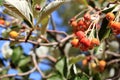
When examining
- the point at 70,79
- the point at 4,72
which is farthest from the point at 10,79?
the point at 70,79

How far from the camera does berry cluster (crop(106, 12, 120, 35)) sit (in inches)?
59.5

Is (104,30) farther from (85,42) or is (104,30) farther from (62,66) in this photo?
(62,66)

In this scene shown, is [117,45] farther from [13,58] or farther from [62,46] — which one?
[13,58]

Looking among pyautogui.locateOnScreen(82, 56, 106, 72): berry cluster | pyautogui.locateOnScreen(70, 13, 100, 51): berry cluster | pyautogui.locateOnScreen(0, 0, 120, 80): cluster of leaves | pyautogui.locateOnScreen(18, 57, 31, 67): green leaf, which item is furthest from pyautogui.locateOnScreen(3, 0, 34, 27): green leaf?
pyautogui.locateOnScreen(18, 57, 31, 67): green leaf

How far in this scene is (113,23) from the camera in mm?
1525

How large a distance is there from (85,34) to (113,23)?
0.45 ft

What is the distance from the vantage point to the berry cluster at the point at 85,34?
1562mm

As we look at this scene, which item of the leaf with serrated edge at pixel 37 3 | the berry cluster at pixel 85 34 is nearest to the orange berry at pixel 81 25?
the berry cluster at pixel 85 34

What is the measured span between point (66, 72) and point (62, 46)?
2.56 ft

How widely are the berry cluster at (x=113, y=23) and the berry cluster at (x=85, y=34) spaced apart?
0.08 meters

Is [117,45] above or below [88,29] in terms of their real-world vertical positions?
below

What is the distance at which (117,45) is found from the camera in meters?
2.99

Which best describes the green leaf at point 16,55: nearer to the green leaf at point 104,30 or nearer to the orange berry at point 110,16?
the green leaf at point 104,30

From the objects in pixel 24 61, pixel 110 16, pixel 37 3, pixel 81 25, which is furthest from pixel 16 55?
pixel 110 16
